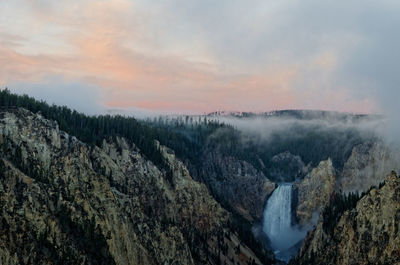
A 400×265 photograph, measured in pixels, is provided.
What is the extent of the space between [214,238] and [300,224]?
209 ft

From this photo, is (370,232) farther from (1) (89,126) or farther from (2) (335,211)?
(1) (89,126)

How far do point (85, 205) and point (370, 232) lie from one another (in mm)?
59779

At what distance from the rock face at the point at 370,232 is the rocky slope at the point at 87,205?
37480 mm

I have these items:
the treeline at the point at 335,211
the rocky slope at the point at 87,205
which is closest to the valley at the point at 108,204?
the rocky slope at the point at 87,205

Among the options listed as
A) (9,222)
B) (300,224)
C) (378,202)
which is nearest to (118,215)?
(9,222)

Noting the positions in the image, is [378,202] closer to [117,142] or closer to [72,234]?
[72,234]

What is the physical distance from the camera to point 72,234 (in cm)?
8881

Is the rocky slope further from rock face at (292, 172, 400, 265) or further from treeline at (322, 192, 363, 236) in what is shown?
rock face at (292, 172, 400, 265)

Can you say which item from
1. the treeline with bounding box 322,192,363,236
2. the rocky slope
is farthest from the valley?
the treeline with bounding box 322,192,363,236

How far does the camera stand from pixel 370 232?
326 ft

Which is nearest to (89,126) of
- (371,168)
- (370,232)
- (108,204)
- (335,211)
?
(108,204)

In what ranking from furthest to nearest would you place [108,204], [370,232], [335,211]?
[335,211] < [108,204] < [370,232]

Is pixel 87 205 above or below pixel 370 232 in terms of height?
above

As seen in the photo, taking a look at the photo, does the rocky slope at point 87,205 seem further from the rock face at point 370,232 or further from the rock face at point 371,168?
the rock face at point 371,168
